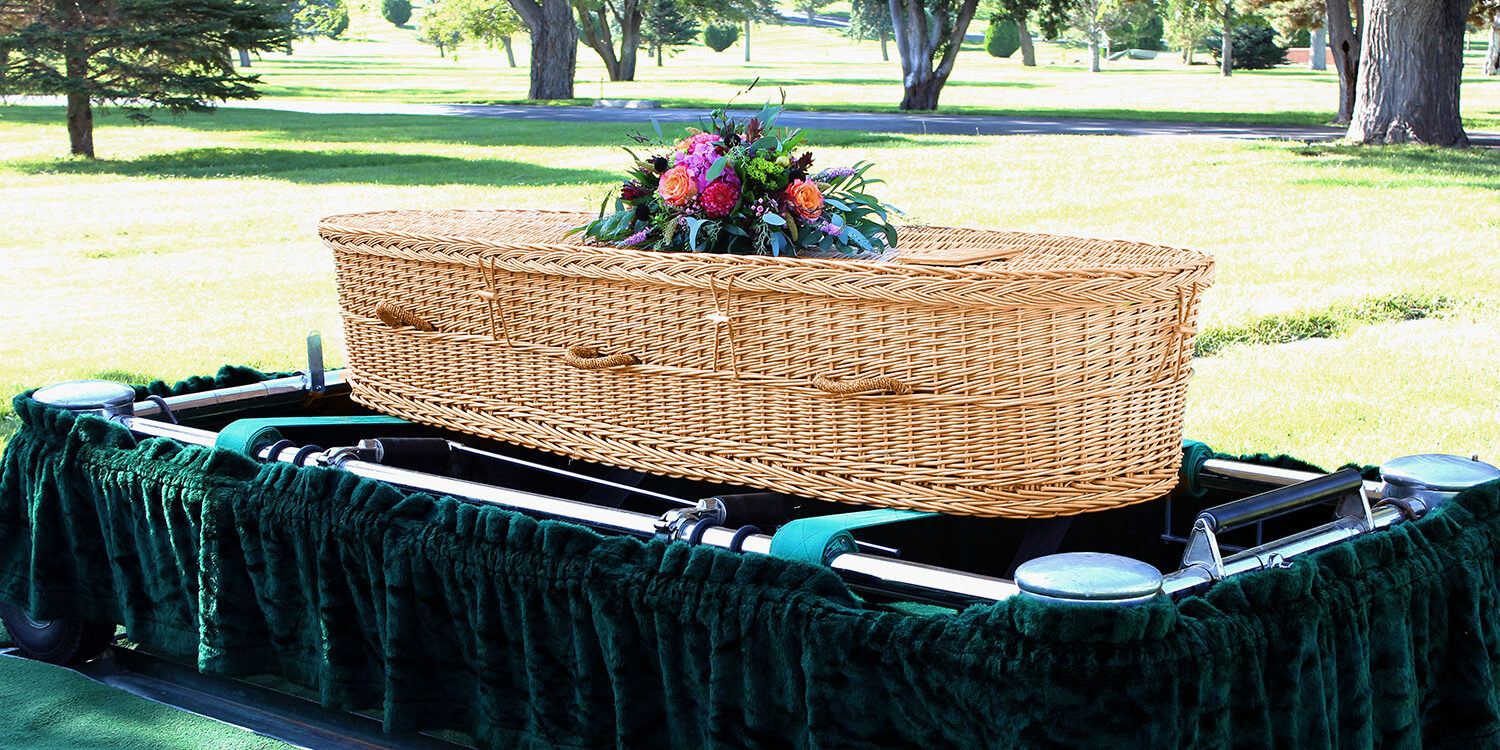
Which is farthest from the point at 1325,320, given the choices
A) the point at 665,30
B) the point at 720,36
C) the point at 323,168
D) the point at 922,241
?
the point at 720,36

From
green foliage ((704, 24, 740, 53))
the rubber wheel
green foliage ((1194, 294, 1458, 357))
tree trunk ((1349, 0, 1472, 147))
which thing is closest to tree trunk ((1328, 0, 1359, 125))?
tree trunk ((1349, 0, 1472, 147))

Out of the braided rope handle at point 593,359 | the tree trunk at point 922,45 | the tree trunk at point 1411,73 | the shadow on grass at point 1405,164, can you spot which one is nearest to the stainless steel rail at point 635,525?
the braided rope handle at point 593,359

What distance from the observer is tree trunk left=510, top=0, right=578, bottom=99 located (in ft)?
91.3

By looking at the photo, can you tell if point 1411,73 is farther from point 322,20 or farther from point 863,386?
point 322,20

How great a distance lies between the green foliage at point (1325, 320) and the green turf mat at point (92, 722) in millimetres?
4599

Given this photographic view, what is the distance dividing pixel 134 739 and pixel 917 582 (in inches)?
67.2

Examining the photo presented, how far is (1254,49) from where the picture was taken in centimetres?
4919

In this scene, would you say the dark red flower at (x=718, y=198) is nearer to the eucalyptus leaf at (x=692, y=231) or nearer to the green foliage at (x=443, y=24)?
the eucalyptus leaf at (x=692, y=231)

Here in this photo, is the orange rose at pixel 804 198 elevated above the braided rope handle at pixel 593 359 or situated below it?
above

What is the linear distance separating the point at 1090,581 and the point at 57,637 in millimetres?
2409

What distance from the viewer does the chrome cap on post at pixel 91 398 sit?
3133mm

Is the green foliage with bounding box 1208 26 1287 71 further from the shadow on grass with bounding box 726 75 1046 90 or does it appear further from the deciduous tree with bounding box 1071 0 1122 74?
the shadow on grass with bounding box 726 75 1046 90

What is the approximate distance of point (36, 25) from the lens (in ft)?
54.4

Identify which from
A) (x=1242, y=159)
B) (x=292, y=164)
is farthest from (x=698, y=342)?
(x=292, y=164)
